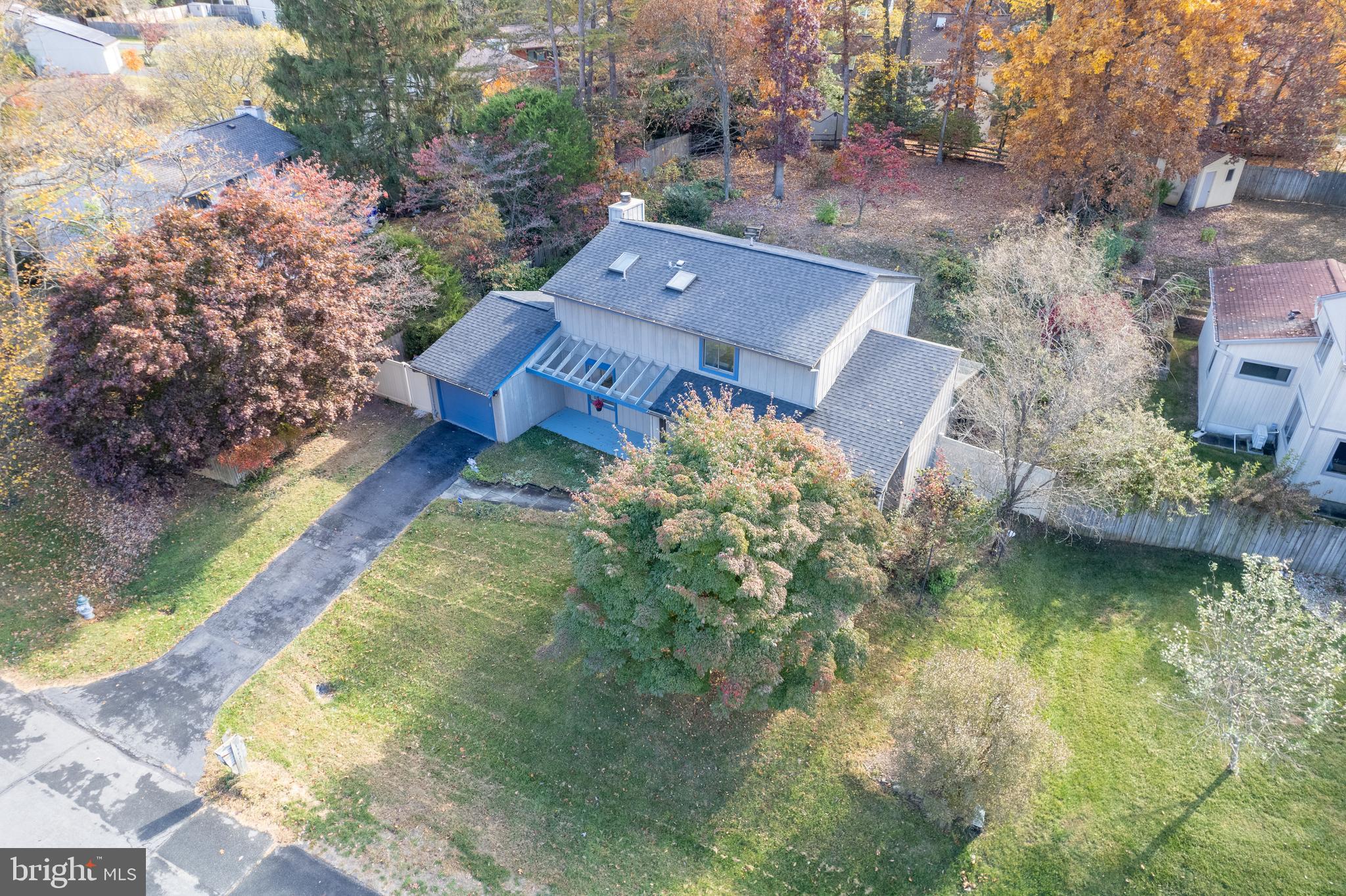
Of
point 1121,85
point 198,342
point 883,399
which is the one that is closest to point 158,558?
point 198,342

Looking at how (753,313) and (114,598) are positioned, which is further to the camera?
(753,313)

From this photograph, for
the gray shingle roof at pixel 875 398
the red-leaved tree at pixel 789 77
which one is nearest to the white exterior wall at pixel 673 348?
the gray shingle roof at pixel 875 398

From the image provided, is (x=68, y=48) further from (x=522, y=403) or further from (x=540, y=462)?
(x=540, y=462)

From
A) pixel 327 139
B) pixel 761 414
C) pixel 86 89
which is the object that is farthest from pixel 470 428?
pixel 86 89

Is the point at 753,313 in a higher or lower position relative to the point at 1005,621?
higher

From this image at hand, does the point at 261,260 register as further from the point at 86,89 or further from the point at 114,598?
the point at 86,89

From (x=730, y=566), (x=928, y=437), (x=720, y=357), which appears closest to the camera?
(x=730, y=566)
